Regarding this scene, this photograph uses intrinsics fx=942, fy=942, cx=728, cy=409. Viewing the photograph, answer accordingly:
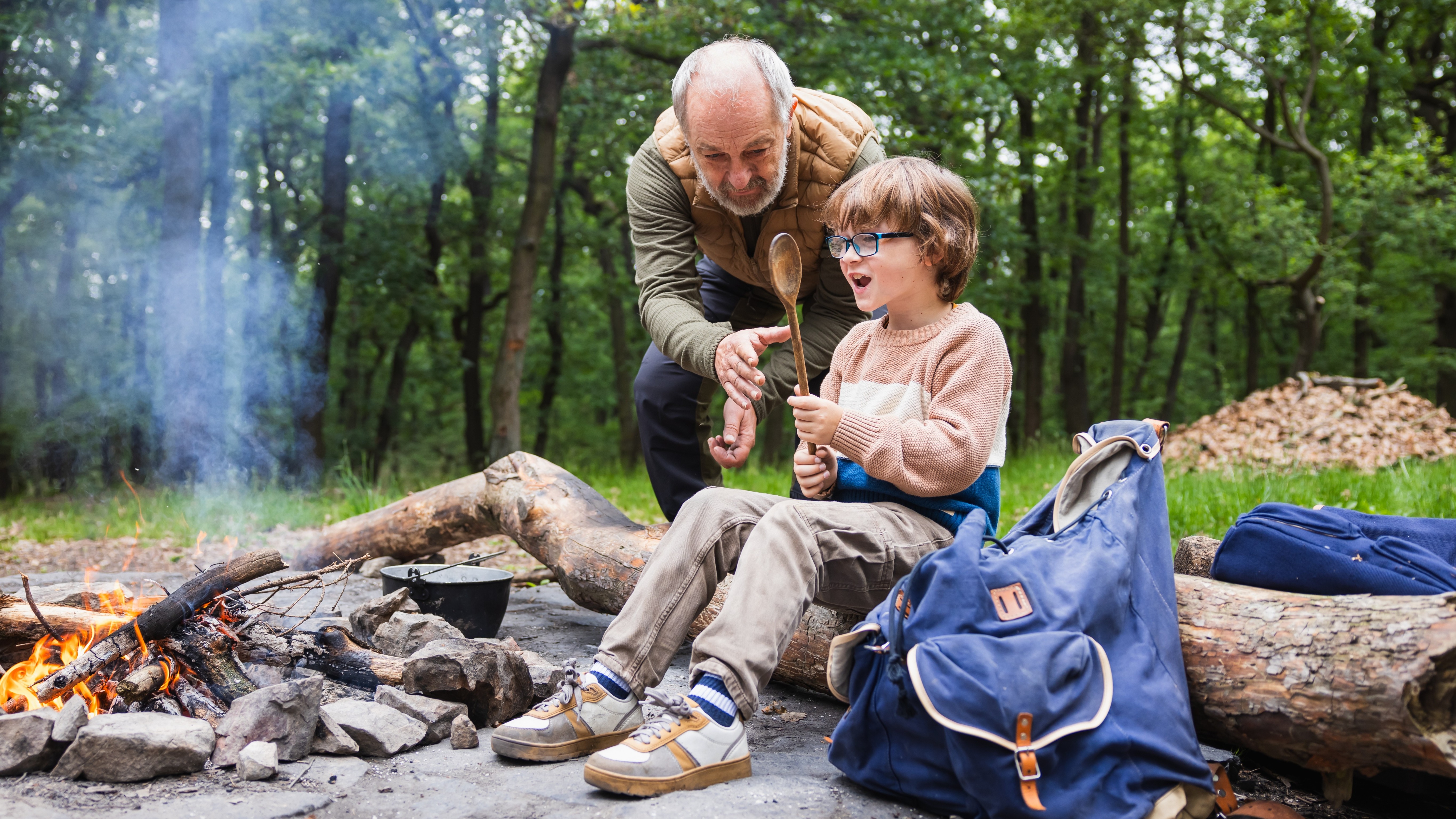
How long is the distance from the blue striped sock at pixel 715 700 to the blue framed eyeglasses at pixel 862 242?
3.53 feet

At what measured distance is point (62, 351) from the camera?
1270 centimetres

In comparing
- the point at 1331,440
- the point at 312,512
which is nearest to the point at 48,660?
the point at 312,512

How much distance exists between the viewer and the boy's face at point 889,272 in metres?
2.36

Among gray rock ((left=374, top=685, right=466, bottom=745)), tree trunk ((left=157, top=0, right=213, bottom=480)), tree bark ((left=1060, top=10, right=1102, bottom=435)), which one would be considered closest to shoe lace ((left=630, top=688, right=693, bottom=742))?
gray rock ((left=374, top=685, right=466, bottom=745))

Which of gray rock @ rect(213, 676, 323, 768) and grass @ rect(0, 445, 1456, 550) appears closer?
gray rock @ rect(213, 676, 323, 768)

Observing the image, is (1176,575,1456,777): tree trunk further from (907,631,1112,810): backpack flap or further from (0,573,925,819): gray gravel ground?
(0,573,925,819): gray gravel ground

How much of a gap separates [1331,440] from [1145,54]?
6.40 meters

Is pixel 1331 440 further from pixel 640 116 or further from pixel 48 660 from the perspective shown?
pixel 48 660

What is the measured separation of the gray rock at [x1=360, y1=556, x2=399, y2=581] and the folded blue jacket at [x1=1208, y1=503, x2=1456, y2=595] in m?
3.47

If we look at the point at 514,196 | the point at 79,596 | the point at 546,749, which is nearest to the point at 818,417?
the point at 546,749

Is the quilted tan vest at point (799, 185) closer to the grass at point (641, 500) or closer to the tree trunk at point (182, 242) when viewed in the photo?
the grass at point (641, 500)

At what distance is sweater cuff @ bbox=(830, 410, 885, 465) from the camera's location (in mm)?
2207

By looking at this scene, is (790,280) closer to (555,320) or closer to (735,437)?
(735,437)

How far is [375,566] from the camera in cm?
438
